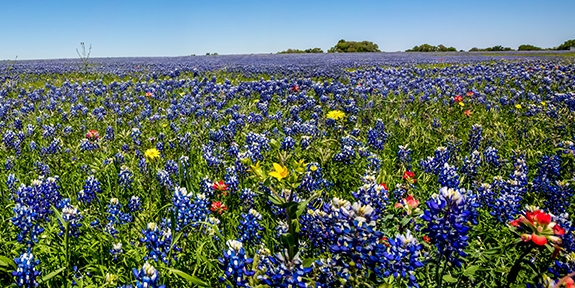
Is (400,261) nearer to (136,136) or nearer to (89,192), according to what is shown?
(89,192)

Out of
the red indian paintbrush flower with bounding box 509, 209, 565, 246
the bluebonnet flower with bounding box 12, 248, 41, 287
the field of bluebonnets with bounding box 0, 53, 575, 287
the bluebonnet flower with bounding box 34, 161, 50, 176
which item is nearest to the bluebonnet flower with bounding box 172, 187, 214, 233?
the field of bluebonnets with bounding box 0, 53, 575, 287

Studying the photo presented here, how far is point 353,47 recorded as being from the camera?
65062 mm

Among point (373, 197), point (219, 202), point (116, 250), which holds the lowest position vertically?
point (116, 250)

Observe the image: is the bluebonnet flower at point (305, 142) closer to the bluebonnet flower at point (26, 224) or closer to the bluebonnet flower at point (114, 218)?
the bluebonnet flower at point (114, 218)

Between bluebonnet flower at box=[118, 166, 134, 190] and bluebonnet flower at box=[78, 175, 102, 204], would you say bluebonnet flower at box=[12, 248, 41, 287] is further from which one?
bluebonnet flower at box=[118, 166, 134, 190]

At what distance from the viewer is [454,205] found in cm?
169

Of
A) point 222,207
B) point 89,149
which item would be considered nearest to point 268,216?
point 222,207

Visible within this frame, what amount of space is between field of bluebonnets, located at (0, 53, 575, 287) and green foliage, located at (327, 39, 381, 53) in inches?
2286

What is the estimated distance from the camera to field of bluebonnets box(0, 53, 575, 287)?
1.74 m

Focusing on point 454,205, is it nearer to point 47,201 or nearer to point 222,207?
point 222,207

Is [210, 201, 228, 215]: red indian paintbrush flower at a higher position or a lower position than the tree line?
lower

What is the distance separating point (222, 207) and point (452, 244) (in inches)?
87.4

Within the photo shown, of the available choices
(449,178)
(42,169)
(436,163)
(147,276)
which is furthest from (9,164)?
(436,163)

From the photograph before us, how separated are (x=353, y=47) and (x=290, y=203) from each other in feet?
218
